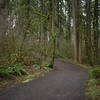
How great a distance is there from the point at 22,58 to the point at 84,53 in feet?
40.1

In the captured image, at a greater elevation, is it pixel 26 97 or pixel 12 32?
pixel 12 32

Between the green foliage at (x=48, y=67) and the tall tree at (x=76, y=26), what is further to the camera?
Result: the tall tree at (x=76, y=26)

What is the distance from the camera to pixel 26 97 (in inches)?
260

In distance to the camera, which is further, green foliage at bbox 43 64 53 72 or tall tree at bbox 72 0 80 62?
tall tree at bbox 72 0 80 62

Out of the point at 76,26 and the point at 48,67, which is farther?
the point at 76,26

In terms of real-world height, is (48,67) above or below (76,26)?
below

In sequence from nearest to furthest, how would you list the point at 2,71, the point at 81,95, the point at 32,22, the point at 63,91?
the point at 81,95
the point at 63,91
the point at 2,71
the point at 32,22

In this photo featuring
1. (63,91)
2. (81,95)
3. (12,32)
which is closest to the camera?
(81,95)

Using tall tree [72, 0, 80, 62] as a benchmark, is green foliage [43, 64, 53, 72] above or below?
below

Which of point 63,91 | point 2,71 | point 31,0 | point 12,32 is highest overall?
point 31,0

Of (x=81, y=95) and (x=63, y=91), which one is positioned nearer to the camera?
(x=81, y=95)

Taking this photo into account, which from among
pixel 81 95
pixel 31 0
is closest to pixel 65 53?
pixel 31 0

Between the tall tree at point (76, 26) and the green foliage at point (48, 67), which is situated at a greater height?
the tall tree at point (76, 26)

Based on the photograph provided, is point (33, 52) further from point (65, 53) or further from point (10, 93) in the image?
point (65, 53)
